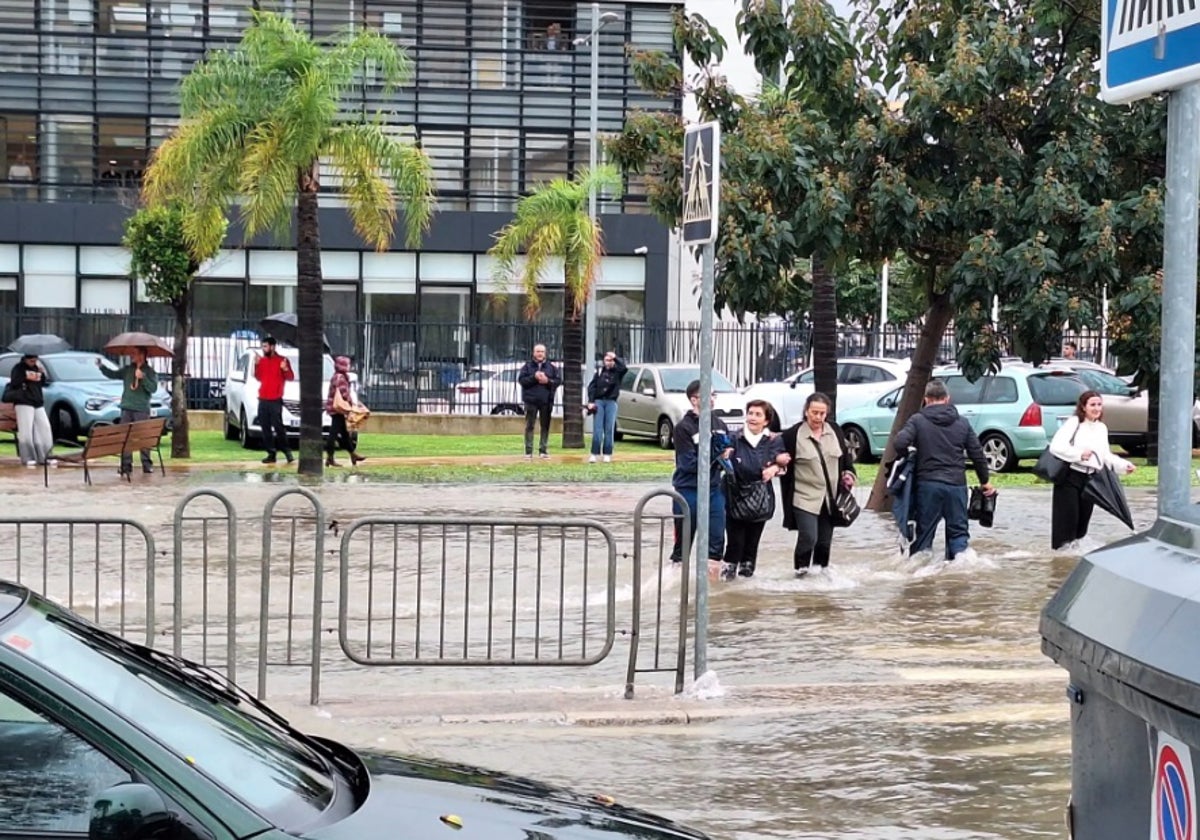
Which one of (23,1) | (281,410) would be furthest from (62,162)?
(281,410)

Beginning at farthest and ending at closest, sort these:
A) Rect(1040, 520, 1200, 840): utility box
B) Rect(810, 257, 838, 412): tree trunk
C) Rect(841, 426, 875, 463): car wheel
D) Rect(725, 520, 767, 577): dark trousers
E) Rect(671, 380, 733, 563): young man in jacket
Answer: Rect(841, 426, 875, 463): car wheel
Rect(810, 257, 838, 412): tree trunk
Rect(725, 520, 767, 577): dark trousers
Rect(671, 380, 733, 563): young man in jacket
Rect(1040, 520, 1200, 840): utility box

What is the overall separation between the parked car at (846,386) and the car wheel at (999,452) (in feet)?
11.1

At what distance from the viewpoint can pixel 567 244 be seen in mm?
31828

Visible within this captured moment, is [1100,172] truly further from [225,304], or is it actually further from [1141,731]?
[225,304]

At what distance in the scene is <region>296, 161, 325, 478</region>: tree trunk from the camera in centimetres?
2402

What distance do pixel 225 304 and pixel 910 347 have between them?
61.4 ft

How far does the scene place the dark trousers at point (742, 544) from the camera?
1402 cm

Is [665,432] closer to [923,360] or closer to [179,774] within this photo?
[923,360]

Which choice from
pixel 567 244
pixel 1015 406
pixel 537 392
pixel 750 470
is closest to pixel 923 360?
pixel 750 470

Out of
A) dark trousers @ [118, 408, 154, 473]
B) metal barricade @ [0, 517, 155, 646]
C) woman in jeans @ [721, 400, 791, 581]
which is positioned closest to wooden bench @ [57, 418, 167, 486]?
dark trousers @ [118, 408, 154, 473]

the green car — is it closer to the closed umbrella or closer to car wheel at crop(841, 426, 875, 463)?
the closed umbrella

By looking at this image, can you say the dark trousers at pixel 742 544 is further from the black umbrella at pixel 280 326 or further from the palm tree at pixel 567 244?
the black umbrella at pixel 280 326

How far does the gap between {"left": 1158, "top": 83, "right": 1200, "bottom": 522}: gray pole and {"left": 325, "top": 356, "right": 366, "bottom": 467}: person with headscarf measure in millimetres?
21787

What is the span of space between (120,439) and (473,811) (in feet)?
61.7
